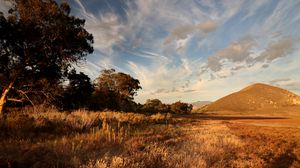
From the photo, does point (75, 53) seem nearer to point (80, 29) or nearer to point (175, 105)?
point (80, 29)

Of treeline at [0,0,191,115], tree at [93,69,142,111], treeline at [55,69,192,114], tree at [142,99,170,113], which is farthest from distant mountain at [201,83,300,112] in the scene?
treeline at [0,0,191,115]

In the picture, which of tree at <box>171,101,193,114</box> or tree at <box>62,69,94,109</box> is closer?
tree at <box>62,69,94,109</box>

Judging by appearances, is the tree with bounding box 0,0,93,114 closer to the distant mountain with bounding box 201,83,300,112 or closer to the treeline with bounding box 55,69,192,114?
the treeline with bounding box 55,69,192,114

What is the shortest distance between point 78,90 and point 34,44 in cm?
963

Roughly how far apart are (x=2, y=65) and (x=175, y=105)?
64604mm

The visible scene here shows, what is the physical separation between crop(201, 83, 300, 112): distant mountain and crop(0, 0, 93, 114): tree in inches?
4855

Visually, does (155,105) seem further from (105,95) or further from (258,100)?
(258,100)

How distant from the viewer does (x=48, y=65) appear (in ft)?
71.4

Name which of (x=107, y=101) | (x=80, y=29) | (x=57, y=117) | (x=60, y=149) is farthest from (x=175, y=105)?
(x=60, y=149)

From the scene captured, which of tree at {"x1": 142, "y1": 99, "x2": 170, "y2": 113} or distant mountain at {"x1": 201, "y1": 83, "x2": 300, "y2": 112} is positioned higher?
distant mountain at {"x1": 201, "y1": 83, "x2": 300, "y2": 112}

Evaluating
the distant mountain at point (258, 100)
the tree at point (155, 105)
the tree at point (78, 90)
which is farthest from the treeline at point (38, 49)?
the distant mountain at point (258, 100)

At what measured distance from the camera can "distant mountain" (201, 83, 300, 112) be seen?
137 metres

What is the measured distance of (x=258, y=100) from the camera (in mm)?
147125

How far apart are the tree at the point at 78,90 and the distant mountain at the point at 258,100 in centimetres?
11477
